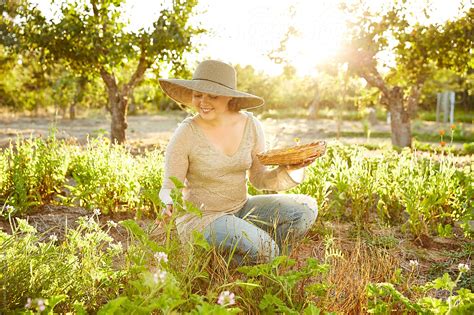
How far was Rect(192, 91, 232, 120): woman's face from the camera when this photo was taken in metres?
3.15

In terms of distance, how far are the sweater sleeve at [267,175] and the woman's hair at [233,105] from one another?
4.9 inches

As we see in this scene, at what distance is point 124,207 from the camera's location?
4.92m

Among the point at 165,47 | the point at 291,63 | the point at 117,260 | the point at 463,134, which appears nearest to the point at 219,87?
the point at 117,260

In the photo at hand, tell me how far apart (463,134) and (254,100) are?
13.6m

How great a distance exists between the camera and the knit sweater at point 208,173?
3135mm

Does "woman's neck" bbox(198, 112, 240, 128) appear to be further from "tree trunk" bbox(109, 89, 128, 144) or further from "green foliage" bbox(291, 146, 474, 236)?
"tree trunk" bbox(109, 89, 128, 144)

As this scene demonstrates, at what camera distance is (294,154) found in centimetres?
308

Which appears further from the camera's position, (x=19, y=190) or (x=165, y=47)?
(x=165, y=47)

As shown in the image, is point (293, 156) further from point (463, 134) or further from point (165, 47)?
point (463, 134)

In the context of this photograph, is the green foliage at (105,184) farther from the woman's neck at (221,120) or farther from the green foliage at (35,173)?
the woman's neck at (221,120)

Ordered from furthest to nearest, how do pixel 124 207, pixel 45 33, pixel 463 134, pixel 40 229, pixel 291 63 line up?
pixel 463 134, pixel 291 63, pixel 45 33, pixel 124 207, pixel 40 229

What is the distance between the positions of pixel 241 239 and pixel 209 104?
82 centimetres

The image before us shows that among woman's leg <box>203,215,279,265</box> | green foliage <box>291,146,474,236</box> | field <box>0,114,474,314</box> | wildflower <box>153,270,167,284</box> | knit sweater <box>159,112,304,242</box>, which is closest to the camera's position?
wildflower <box>153,270,167,284</box>

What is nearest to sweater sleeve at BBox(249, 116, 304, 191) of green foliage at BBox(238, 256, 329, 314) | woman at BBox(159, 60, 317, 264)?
woman at BBox(159, 60, 317, 264)
